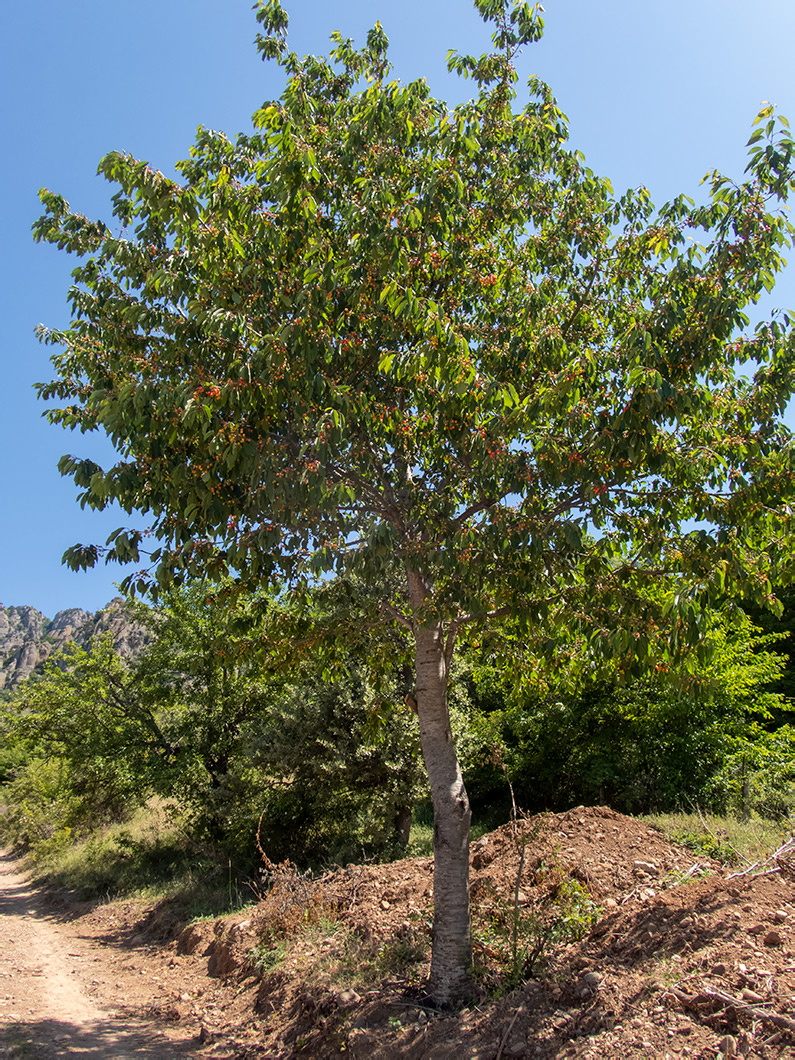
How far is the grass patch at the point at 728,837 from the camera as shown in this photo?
24.5 feet

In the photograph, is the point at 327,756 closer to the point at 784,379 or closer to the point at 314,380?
the point at 314,380

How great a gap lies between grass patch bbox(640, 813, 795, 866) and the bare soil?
0.32 m

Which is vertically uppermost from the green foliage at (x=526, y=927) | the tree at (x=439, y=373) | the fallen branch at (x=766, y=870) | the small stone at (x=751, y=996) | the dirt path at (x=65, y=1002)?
the tree at (x=439, y=373)

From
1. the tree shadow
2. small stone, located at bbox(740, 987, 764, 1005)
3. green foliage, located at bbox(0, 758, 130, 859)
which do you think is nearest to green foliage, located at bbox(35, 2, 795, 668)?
small stone, located at bbox(740, 987, 764, 1005)

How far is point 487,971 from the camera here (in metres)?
6.14

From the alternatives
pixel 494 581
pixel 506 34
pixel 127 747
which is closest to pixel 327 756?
pixel 127 747

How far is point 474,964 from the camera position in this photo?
6.26 m

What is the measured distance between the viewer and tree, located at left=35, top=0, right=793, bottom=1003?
5.20m

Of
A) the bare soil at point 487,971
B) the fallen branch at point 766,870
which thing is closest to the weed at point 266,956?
the bare soil at point 487,971

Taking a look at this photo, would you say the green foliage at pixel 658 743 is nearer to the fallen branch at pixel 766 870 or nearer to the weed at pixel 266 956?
the weed at pixel 266 956

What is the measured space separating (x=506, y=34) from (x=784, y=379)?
4720 mm

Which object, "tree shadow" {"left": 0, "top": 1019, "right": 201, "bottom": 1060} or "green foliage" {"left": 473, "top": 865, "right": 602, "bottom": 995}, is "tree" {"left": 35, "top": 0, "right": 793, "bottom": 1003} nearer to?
"green foliage" {"left": 473, "top": 865, "right": 602, "bottom": 995}

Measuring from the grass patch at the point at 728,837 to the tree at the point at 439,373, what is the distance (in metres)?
3.63

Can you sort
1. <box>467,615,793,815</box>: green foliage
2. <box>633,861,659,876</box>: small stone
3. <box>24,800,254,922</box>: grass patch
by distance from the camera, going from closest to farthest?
<box>633,861,659,876</box>: small stone, <box>467,615,793,815</box>: green foliage, <box>24,800,254,922</box>: grass patch
